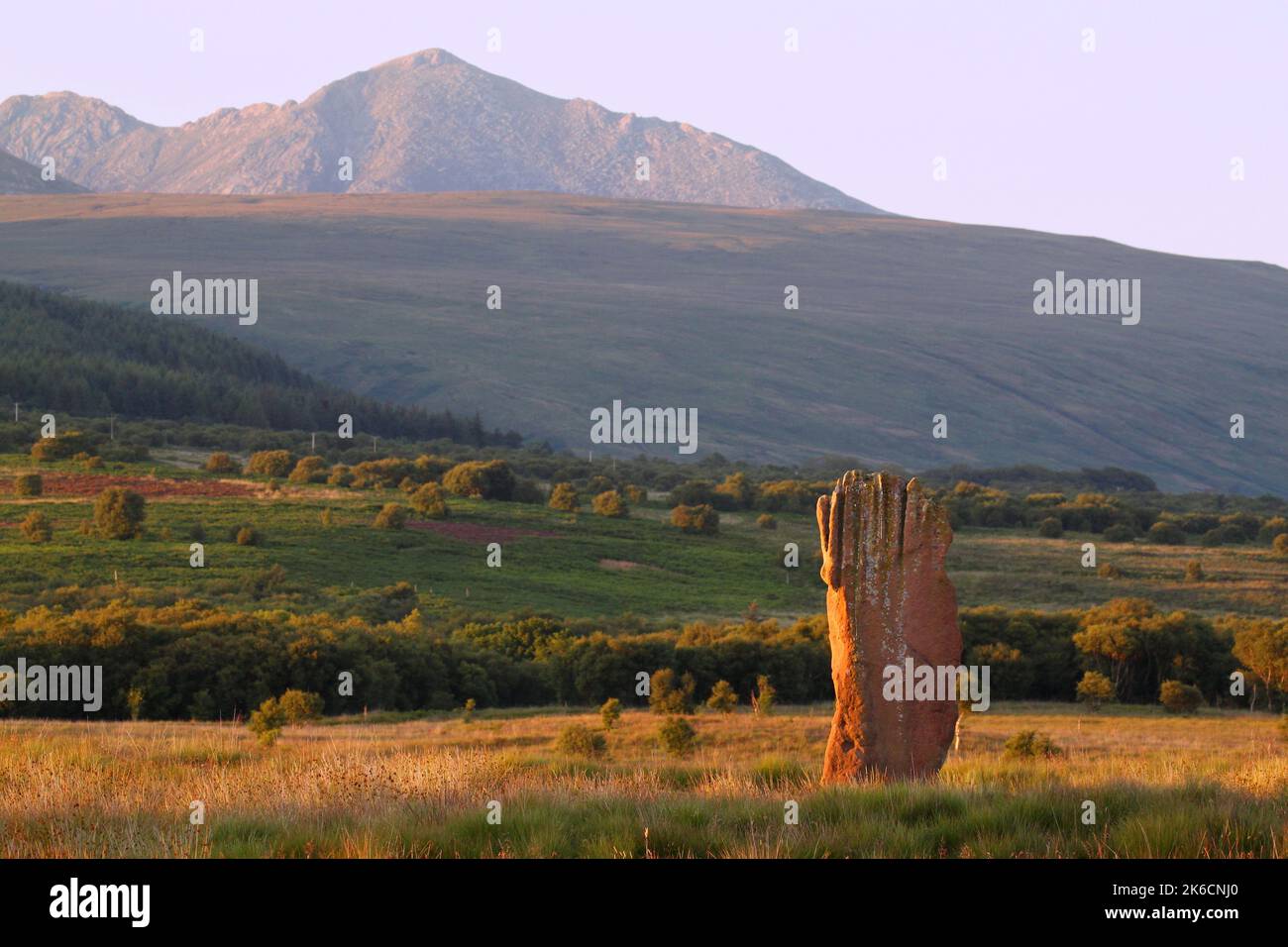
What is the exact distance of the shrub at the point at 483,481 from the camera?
71.1m

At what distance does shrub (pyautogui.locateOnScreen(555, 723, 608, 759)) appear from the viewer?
76.3 ft

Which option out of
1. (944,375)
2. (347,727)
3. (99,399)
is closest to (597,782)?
(347,727)

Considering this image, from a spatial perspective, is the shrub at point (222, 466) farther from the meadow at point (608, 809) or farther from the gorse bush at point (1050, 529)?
the meadow at point (608, 809)

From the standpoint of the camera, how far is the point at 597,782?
12.7 m

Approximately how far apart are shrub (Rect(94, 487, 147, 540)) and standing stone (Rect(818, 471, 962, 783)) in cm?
4161

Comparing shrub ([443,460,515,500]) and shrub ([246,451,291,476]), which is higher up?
shrub ([246,451,291,476])

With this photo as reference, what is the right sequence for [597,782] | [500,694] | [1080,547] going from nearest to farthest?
[597,782] → [500,694] → [1080,547]

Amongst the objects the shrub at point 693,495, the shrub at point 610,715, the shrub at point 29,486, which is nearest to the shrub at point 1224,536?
the shrub at point 693,495

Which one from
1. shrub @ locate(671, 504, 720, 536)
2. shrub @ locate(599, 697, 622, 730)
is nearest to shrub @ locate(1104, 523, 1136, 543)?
shrub @ locate(671, 504, 720, 536)

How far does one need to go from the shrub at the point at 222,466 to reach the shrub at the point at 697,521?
20296 mm

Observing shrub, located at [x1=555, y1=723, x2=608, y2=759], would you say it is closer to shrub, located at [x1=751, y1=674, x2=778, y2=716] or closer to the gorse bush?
shrub, located at [x1=751, y1=674, x2=778, y2=716]

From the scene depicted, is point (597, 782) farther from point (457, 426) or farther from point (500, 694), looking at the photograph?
point (457, 426)
